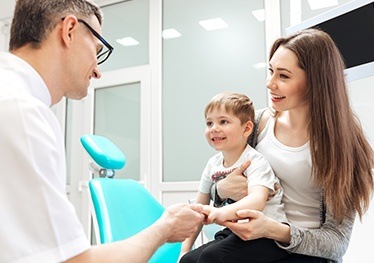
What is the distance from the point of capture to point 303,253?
1294 millimetres

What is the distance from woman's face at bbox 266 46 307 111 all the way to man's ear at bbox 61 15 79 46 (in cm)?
65

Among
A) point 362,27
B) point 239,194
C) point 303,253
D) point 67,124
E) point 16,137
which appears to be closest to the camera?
point 16,137

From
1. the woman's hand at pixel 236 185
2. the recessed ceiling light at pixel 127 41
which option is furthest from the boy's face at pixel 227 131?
the recessed ceiling light at pixel 127 41

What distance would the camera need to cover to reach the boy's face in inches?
59.7

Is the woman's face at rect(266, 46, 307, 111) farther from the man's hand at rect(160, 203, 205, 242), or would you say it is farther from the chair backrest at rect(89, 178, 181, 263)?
the chair backrest at rect(89, 178, 181, 263)

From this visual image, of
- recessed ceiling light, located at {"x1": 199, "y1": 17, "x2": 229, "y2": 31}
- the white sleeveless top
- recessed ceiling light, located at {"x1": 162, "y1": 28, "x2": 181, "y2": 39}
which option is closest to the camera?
the white sleeveless top

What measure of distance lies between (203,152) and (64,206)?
3.21m

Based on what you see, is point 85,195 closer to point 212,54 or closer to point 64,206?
point 212,54

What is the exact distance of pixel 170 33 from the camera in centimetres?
446

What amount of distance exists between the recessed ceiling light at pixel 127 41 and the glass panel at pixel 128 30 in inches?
1.0

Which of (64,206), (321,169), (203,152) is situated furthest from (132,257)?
(203,152)

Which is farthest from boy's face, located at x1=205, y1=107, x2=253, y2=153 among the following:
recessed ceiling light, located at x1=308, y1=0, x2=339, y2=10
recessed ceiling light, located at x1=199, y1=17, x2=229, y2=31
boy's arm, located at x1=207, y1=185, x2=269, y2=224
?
recessed ceiling light, located at x1=199, y1=17, x2=229, y2=31

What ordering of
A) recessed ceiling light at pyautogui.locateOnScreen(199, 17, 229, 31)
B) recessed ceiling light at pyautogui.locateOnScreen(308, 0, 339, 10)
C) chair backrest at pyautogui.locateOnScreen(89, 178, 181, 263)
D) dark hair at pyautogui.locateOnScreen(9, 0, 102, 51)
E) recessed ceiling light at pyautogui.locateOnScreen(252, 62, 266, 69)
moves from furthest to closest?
recessed ceiling light at pyautogui.locateOnScreen(199, 17, 229, 31), recessed ceiling light at pyautogui.locateOnScreen(252, 62, 266, 69), recessed ceiling light at pyautogui.locateOnScreen(308, 0, 339, 10), chair backrest at pyautogui.locateOnScreen(89, 178, 181, 263), dark hair at pyautogui.locateOnScreen(9, 0, 102, 51)

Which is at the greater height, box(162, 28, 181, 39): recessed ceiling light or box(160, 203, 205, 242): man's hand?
box(162, 28, 181, 39): recessed ceiling light
